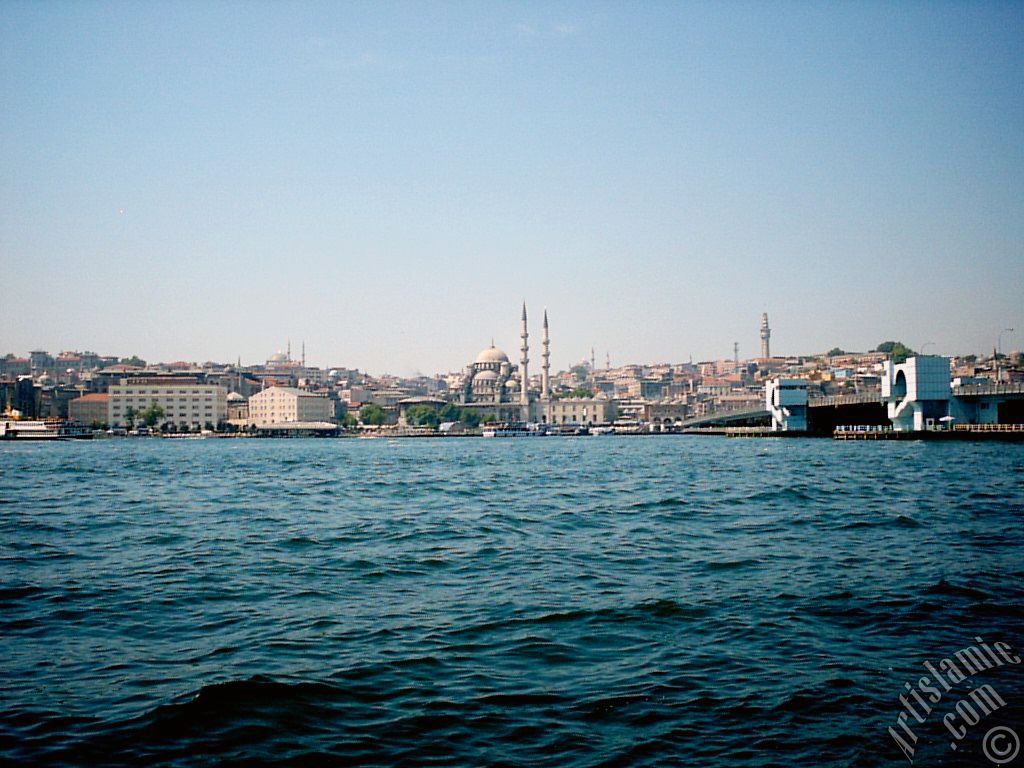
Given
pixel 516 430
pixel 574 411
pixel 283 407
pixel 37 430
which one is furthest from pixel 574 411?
pixel 37 430

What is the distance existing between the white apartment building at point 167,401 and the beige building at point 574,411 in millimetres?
42462

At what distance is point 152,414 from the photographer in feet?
353

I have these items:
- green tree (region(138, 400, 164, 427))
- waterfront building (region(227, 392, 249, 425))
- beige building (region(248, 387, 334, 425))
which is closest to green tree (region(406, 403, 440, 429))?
beige building (region(248, 387, 334, 425))

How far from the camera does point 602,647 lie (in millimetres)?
6617

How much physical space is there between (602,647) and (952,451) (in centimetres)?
3433

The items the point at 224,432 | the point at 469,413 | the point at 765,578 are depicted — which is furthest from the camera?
the point at 469,413

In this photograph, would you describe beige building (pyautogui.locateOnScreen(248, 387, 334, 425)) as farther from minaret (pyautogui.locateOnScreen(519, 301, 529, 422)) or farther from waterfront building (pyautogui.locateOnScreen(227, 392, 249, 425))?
minaret (pyautogui.locateOnScreen(519, 301, 529, 422))

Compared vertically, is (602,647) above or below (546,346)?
below

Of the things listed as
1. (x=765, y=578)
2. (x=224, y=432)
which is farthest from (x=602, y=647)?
(x=224, y=432)

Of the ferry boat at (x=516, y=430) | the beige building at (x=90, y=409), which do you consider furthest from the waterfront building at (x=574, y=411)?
the beige building at (x=90, y=409)

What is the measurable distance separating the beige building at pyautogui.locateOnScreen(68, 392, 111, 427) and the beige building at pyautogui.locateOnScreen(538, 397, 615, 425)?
53.9 m

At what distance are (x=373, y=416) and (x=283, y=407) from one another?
40.1ft

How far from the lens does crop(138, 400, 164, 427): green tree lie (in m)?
107

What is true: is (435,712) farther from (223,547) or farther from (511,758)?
(223,547)
